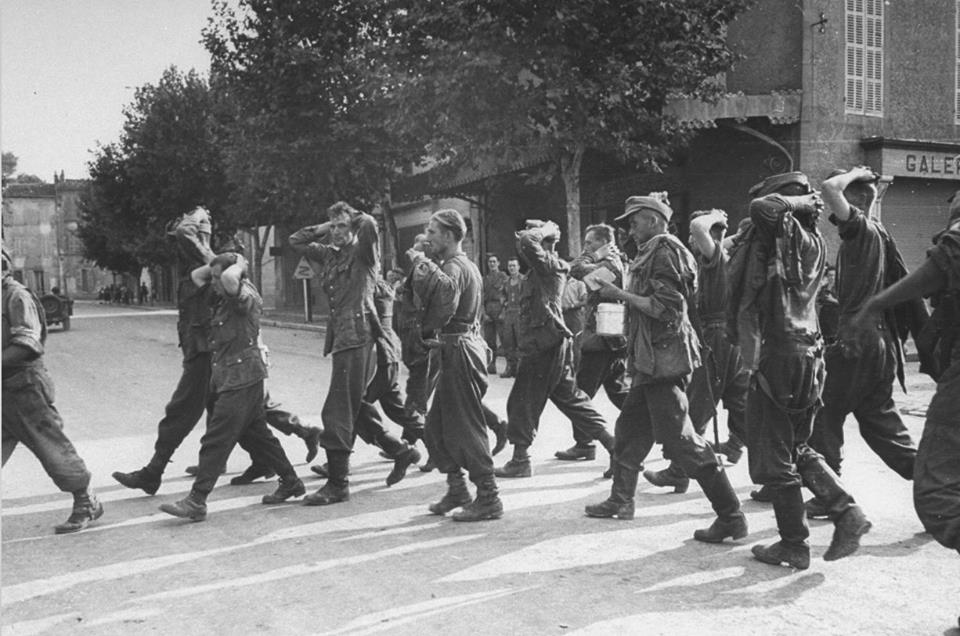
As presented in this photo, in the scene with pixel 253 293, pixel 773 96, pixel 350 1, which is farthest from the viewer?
pixel 350 1

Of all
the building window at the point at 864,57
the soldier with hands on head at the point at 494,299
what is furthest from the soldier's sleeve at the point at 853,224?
the building window at the point at 864,57

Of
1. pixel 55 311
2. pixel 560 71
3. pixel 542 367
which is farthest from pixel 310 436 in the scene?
pixel 55 311

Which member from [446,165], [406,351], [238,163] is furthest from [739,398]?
[238,163]

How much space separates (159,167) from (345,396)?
35433mm

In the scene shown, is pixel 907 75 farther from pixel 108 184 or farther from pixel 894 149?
pixel 108 184

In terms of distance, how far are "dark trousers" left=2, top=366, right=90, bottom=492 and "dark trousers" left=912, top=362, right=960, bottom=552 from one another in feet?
15.0

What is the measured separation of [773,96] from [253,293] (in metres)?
13.0

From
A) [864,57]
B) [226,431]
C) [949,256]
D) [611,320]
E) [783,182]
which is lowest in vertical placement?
[226,431]

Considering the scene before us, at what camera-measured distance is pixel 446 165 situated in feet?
61.2

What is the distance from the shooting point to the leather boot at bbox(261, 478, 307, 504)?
20.8 feet

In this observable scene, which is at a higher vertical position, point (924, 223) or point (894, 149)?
point (894, 149)

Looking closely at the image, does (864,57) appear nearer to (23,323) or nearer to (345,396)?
(345,396)

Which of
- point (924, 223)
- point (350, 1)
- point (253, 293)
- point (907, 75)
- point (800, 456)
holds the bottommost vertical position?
point (800, 456)

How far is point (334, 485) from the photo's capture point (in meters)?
6.34
